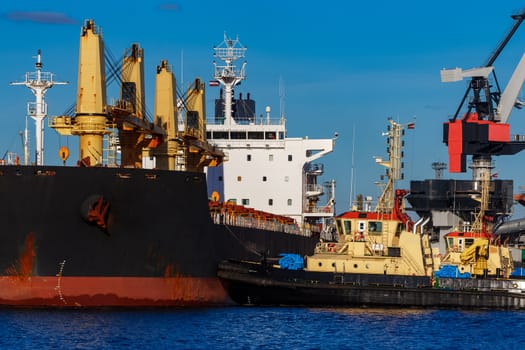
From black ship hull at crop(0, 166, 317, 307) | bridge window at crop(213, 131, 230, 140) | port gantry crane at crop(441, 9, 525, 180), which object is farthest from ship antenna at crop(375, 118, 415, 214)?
port gantry crane at crop(441, 9, 525, 180)

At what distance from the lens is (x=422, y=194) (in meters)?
67.1

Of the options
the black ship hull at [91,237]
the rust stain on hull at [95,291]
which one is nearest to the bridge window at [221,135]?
the black ship hull at [91,237]

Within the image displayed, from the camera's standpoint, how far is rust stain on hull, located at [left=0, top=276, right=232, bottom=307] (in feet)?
111

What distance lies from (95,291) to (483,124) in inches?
1524

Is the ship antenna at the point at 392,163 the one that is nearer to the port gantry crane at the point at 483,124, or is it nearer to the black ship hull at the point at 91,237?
the black ship hull at the point at 91,237

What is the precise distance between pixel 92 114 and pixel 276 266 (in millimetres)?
8209

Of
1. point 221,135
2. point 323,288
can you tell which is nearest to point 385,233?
point 323,288

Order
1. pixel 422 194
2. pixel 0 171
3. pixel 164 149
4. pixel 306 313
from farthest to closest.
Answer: pixel 422 194 < pixel 164 149 < pixel 306 313 < pixel 0 171

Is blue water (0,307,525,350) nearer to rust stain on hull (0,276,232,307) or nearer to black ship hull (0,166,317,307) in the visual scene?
rust stain on hull (0,276,232,307)

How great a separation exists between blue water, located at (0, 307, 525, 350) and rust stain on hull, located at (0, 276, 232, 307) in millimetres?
454

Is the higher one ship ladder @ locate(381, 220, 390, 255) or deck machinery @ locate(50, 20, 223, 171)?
deck machinery @ locate(50, 20, 223, 171)

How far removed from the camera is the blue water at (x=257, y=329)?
29094 millimetres

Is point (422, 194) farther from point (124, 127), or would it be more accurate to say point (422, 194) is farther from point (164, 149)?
point (124, 127)

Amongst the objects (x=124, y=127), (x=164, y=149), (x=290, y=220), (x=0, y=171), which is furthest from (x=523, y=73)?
(x=0, y=171)
